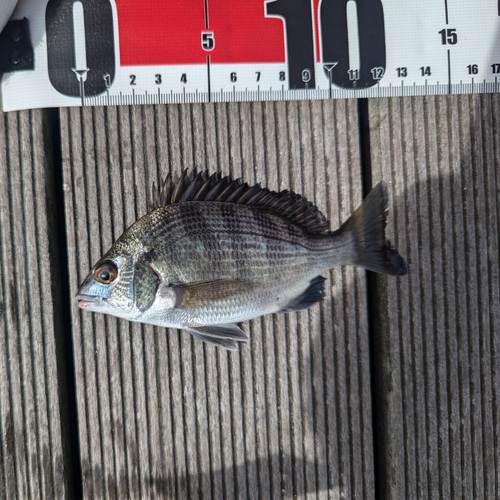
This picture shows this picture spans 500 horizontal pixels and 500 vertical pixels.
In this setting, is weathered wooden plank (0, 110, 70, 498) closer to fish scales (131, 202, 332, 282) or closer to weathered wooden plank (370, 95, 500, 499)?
fish scales (131, 202, 332, 282)

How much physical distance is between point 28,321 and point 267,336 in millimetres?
954

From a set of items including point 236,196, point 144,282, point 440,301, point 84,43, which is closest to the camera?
point 144,282

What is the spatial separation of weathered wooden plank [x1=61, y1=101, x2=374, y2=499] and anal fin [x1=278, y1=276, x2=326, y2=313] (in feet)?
0.61

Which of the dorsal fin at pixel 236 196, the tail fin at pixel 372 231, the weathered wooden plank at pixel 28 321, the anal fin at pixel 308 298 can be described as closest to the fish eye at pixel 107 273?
the dorsal fin at pixel 236 196

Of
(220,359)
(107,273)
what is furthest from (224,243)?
(220,359)

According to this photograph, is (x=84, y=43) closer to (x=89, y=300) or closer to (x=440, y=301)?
(x=89, y=300)

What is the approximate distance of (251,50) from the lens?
1.81 metres

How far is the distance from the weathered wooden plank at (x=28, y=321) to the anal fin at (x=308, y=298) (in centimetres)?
94

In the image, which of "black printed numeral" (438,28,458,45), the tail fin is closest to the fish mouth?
the tail fin

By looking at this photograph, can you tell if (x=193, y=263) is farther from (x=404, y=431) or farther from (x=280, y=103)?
(x=404, y=431)

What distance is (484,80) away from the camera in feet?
6.15

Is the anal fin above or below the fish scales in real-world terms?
below

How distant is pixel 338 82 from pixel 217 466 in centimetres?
163

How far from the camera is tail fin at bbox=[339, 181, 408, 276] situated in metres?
1.68
